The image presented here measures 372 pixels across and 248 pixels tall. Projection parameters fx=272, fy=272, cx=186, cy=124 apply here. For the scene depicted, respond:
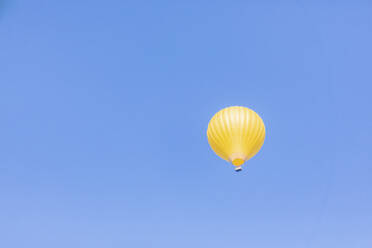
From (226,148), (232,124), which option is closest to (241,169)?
(226,148)

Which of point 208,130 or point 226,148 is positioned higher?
point 208,130

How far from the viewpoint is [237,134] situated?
10.3m

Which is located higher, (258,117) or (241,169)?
(258,117)

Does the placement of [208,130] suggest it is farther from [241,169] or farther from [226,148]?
[241,169]

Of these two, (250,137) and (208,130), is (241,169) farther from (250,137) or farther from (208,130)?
(208,130)

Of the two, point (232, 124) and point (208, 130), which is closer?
point (232, 124)

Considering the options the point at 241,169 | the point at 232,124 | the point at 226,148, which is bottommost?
the point at 241,169

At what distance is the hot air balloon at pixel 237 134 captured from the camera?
10.2 meters

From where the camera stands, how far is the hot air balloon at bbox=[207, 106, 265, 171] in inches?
403

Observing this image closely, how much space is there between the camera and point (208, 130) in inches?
455

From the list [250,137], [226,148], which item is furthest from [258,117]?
[226,148]

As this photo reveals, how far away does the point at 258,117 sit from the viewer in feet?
36.2

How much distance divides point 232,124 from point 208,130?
1.38 metres

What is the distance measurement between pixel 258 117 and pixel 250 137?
3.77 feet
